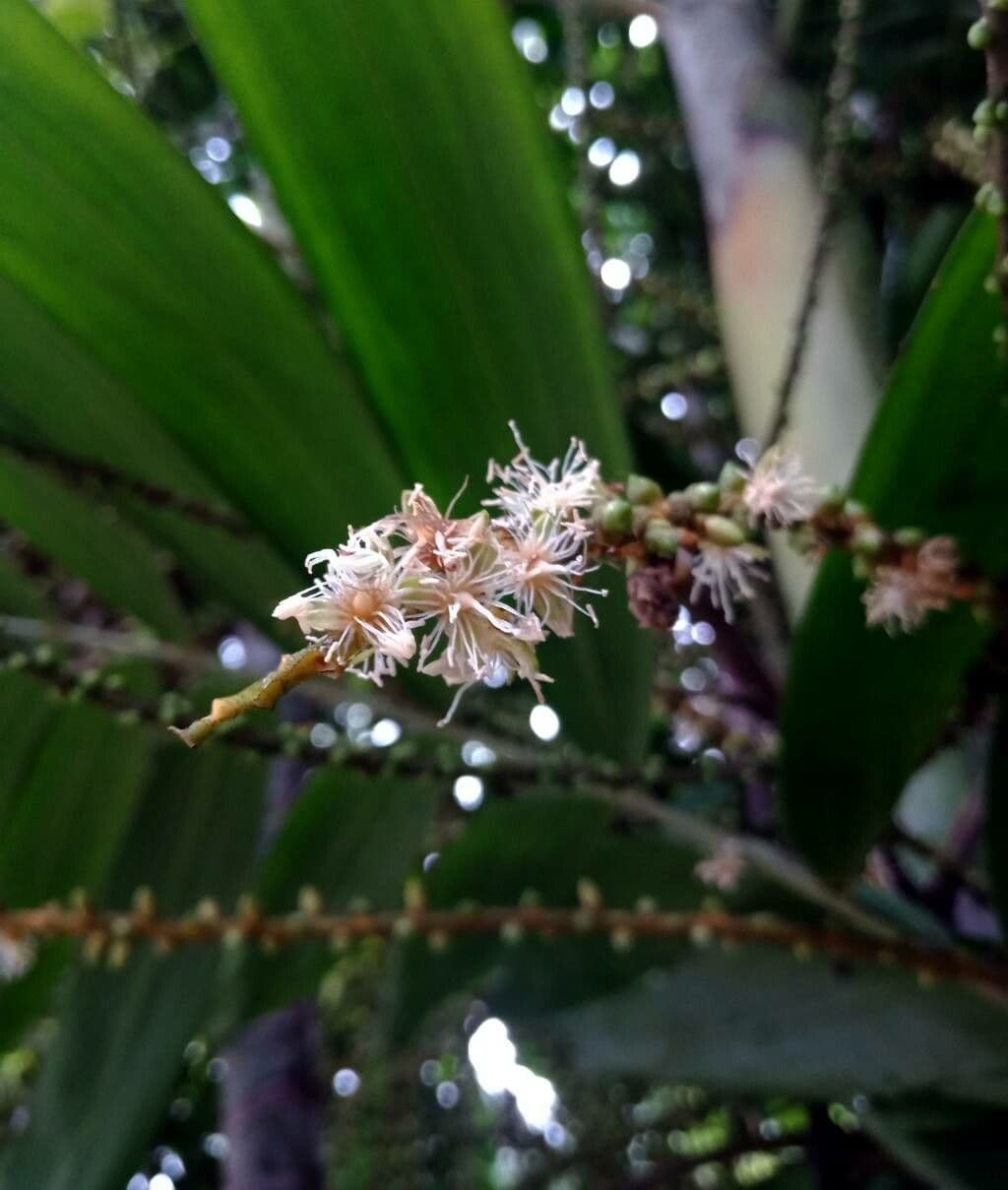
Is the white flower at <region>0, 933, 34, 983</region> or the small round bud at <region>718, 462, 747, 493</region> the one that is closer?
the small round bud at <region>718, 462, 747, 493</region>

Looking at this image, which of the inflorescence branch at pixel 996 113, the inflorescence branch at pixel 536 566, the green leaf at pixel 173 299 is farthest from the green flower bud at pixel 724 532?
the green leaf at pixel 173 299

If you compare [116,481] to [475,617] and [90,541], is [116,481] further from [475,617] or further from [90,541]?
[475,617]

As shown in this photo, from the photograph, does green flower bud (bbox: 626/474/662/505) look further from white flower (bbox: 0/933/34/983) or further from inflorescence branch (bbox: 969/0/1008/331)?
white flower (bbox: 0/933/34/983)

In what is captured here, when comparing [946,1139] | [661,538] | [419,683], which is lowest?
[946,1139]

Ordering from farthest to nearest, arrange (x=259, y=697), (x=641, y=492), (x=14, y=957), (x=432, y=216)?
(x=14, y=957) < (x=432, y=216) < (x=641, y=492) < (x=259, y=697)

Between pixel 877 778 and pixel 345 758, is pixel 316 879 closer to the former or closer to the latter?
pixel 345 758

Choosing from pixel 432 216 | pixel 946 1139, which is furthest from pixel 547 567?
pixel 946 1139

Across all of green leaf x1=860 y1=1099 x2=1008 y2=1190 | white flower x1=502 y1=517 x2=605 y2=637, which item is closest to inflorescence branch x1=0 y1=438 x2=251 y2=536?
white flower x1=502 y1=517 x2=605 y2=637
